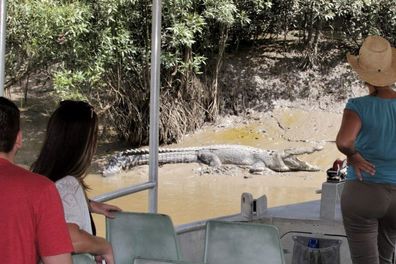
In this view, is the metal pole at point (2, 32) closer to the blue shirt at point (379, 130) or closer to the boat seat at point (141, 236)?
the boat seat at point (141, 236)

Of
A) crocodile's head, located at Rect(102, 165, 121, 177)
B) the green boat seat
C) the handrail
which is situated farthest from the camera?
crocodile's head, located at Rect(102, 165, 121, 177)

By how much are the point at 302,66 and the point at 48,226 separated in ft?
42.6

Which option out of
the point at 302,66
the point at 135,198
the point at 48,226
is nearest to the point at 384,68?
the point at 48,226

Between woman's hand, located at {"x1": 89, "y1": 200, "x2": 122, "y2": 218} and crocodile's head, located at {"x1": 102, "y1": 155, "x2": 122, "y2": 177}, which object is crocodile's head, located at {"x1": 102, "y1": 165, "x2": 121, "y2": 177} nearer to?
crocodile's head, located at {"x1": 102, "y1": 155, "x2": 122, "y2": 177}

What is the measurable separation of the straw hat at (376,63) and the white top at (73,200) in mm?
1130

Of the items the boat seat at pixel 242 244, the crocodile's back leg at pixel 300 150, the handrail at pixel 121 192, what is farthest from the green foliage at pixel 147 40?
the boat seat at pixel 242 244

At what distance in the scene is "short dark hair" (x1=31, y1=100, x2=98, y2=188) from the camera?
1710 mm

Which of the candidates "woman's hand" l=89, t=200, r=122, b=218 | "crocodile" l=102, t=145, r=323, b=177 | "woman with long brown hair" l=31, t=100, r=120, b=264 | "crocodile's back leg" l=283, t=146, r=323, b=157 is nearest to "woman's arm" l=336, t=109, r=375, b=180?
"woman's hand" l=89, t=200, r=122, b=218

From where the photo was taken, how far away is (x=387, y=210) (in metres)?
2.27

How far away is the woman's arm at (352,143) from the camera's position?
2.23 metres

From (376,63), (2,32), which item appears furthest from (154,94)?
(376,63)

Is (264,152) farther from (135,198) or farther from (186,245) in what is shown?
(186,245)

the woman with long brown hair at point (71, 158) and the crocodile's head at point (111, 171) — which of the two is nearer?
the woman with long brown hair at point (71, 158)

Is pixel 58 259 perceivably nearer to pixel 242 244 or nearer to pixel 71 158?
pixel 71 158
